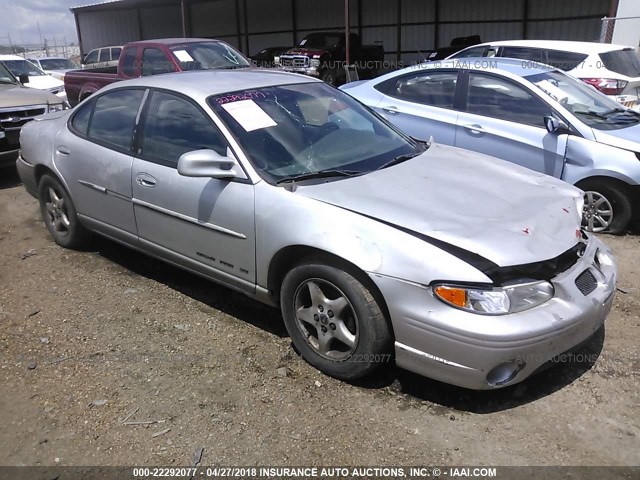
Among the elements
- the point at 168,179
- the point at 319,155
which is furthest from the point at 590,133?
the point at 168,179

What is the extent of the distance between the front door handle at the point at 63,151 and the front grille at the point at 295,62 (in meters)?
12.3

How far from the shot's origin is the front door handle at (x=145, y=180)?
12.6ft

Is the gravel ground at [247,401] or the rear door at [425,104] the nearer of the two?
the gravel ground at [247,401]

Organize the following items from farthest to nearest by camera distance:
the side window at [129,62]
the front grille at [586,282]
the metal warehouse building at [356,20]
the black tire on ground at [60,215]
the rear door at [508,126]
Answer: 1. the metal warehouse building at [356,20]
2. the side window at [129,62]
3. the rear door at [508,126]
4. the black tire on ground at [60,215]
5. the front grille at [586,282]

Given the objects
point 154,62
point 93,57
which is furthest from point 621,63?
point 93,57

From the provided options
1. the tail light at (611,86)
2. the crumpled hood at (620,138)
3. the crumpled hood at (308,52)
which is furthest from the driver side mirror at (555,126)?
the crumpled hood at (308,52)

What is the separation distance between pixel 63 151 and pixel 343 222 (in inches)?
114

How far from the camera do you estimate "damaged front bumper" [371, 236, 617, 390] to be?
2.58m

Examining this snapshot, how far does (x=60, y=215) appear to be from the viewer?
5035 mm

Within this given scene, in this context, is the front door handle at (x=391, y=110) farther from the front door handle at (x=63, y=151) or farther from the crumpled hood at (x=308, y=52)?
the crumpled hood at (x=308, y=52)

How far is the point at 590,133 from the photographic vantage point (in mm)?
5297

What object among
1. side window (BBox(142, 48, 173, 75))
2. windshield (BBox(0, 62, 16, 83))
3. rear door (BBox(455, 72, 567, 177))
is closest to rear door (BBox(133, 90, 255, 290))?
rear door (BBox(455, 72, 567, 177))

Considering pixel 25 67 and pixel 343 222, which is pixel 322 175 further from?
pixel 25 67

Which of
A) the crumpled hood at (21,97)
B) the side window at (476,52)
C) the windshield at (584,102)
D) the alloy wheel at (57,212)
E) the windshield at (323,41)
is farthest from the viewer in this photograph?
the windshield at (323,41)
